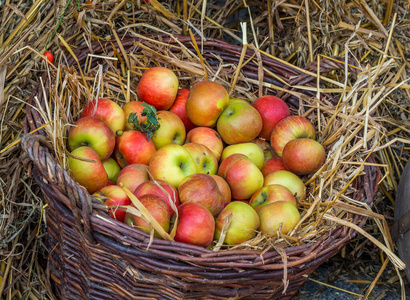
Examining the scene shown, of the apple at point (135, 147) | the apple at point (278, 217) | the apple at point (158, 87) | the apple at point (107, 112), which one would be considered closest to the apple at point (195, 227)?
the apple at point (278, 217)

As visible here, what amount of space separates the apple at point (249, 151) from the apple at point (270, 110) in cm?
17

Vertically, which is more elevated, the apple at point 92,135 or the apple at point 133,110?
the apple at point 92,135

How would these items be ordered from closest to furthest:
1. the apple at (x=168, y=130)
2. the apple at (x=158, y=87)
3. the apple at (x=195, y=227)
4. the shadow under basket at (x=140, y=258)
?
1. the shadow under basket at (x=140, y=258)
2. the apple at (x=195, y=227)
3. the apple at (x=168, y=130)
4. the apple at (x=158, y=87)

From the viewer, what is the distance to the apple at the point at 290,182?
2252mm

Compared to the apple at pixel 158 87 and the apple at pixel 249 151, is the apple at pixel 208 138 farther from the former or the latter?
the apple at pixel 158 87

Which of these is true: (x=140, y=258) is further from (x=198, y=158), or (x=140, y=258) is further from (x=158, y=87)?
(x=158, y=87)

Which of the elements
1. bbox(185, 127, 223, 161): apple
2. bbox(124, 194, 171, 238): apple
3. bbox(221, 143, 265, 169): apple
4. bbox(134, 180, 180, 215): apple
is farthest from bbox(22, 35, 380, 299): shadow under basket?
bbox(185, 127, 223, 161): apple

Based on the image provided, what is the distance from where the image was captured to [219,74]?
9.10 feet

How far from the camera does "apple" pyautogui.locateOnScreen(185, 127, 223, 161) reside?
2.43 metres

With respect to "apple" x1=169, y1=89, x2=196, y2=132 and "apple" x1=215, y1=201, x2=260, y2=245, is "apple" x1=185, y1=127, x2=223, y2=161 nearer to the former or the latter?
"apple" x1=169, y1=89, x2=196, y2=132

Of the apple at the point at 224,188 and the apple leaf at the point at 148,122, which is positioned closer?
the apple at the point at 224,188

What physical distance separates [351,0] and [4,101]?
2173 mm

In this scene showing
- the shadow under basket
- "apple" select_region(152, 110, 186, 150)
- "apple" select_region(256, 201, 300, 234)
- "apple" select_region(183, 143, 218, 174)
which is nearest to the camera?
the shadow under basket

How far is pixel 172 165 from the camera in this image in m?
2.11
